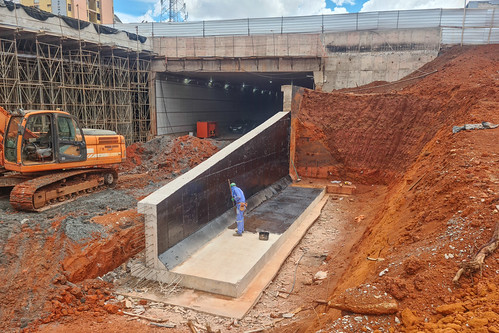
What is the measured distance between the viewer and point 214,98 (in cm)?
3294

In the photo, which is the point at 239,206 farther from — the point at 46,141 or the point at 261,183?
the point at 46,141

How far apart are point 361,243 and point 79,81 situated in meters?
17.5

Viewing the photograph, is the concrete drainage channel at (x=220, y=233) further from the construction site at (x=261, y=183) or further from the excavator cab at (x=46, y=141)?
the excavator cab at (x=46, y=141)

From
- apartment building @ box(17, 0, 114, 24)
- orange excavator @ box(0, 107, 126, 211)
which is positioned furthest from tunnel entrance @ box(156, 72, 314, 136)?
apartment building @ box(17, 0, 114, 24)

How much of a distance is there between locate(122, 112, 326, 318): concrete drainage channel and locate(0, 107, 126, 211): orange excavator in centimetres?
423

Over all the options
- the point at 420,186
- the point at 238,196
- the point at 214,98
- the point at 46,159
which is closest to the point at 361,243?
the point at 420,186

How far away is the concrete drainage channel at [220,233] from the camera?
7977 millimetres

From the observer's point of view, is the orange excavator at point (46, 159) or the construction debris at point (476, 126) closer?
the orange excavator at point (46, 159)

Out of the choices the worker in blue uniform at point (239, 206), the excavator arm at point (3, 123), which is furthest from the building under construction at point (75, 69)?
the worker in blue uniform at point (239, 206)

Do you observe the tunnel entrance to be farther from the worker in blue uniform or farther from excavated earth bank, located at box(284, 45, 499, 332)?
the worker in blue uniform

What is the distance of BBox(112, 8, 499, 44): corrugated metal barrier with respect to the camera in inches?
814

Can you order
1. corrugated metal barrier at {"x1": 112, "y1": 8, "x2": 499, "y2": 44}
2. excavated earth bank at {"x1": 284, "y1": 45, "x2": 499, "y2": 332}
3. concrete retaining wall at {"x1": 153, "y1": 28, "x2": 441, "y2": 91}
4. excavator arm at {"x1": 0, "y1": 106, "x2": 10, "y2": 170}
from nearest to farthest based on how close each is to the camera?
excavated earth bank at {"x1": 284, "y1": 45, "x2": 499, "y2": 332}
excavator arm at {"x1": 0, "y1": 106, "x2": 10, "y2": 170}
corrugated metal barrier at {"x1": 112, "y1": 8, "x2": 499, "y2": 44}
concrete retaining wall at {"x1": 153, "y1": 28, "x2": 441, "y2": 91}

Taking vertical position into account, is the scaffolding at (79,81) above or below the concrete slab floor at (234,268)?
above

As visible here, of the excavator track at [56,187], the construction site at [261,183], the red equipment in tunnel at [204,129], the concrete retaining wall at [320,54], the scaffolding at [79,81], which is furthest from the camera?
the red equipment in tunnel at [204,129]
